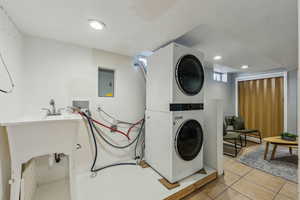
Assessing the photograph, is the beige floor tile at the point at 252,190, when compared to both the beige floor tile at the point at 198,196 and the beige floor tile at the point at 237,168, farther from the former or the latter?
the beige floor tile at the point at 198,196

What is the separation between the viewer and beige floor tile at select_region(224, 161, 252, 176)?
7.16 feet

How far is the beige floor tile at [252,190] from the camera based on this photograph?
63.8 inches

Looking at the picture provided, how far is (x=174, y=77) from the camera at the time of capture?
64.4 inches

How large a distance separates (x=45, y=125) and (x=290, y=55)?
→ 421cm

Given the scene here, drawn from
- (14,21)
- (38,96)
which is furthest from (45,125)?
(14,21)

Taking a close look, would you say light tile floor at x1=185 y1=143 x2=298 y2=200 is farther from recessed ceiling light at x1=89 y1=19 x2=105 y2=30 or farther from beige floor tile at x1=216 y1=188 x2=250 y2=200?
recessed ceiling light at x1=89 y1=19 x2=105 y2=30

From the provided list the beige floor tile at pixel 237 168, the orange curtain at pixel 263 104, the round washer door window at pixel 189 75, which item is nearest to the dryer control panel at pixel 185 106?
the round washer door window at pixel 189 75

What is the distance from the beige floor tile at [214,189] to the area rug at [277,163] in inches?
43.4

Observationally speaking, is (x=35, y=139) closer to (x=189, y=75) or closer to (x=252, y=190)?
(x=189, y=75)

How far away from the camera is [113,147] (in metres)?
2.29

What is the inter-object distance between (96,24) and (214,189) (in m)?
2.72

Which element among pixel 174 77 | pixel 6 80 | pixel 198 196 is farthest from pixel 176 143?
pixel 6 80

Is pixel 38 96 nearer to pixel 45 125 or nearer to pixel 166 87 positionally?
pixel 45 125

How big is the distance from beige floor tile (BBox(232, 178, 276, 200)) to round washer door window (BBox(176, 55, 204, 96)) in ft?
5.04
